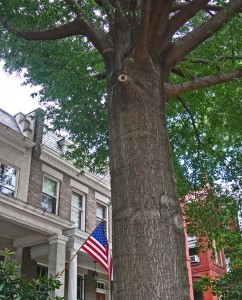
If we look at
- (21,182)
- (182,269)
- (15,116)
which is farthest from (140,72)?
(15,116)

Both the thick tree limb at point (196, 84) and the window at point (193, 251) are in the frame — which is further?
the window at point (193, 251)

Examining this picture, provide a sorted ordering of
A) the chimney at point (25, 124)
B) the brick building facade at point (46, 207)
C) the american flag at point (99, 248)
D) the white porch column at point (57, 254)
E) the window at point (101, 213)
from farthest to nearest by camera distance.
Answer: the window at point (101, 213) < the chimney at point (25, 124) < the brick building facade at point (46, 207) < the white porch column at point (57, 254) < the american flag at point (99, 248)

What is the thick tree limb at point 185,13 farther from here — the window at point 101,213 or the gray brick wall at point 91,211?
the window at point 101,213

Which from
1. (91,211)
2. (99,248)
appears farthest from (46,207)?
(99,248)

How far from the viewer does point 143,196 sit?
3822mm

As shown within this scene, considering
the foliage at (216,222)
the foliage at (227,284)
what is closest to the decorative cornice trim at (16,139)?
the foliage at (216,222)

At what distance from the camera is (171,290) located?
334 cm

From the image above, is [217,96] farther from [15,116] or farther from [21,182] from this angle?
[15,116]

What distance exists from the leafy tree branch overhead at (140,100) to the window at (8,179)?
3956 millimetres

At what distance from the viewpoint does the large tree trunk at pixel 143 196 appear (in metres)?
3.43

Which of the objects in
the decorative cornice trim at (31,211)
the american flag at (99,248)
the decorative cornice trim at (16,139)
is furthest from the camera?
the decorative cornice trim at (16,139)

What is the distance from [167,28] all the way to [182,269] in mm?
3260

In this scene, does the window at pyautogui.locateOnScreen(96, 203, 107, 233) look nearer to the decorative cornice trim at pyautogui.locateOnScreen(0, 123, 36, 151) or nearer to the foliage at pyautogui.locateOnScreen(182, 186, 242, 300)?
the decorative cornice trim at pyautogui.locateOnScreen(0, 123, 36, 151)

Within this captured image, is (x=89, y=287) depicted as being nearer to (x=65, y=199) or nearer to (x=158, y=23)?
(x=65, y=199)
